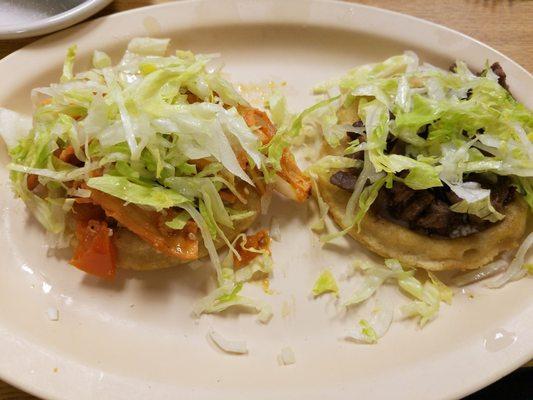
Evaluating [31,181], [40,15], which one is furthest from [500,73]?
[40,15]

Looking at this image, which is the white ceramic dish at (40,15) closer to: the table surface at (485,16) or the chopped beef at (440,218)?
the table surface at (485,16)

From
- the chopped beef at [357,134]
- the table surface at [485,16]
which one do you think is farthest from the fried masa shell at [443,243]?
the table surface at [485,16]

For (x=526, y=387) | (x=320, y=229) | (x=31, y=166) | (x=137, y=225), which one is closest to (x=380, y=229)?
(x=320, y=229)

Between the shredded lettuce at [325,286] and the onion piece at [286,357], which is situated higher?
the shredded lettuce at [325,286]

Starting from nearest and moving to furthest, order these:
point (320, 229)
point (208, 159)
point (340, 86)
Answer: point (208, 159) → point (320, 229) → point (340, 86)

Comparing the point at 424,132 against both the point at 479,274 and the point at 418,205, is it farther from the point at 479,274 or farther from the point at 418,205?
the point at 479,274

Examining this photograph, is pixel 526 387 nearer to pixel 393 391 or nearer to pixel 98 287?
pixel 393 391
